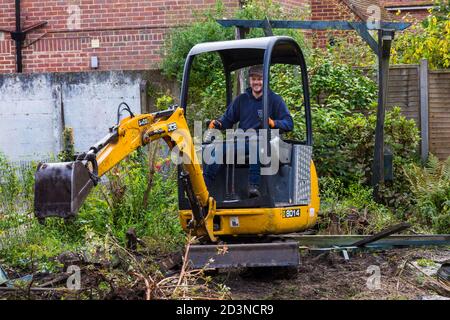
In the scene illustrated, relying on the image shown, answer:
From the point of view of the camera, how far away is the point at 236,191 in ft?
35.0

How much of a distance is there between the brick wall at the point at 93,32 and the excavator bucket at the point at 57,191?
36.3 ft

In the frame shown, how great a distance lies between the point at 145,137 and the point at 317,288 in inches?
89.2

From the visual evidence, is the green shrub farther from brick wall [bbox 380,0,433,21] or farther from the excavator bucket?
brick wall [bbox 380,0,433,21]

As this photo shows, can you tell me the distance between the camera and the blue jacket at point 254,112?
10.6 meters

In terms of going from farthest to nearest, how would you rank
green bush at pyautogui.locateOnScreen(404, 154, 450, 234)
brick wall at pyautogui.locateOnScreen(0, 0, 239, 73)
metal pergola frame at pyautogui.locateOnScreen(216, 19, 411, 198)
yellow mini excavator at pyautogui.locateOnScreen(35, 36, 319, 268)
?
brick wall at pyautogui.locateOnScreen(0, 0, 239, 73) < metal pergola frame at pyautogui.locateOnScreen(216, 19, 411, 198) < green bush at pyautogui.locateOnScreen(404, 154, 450, 234) < yellow mini excavator at pyautogui.locateOnScreen(35, 36, 319, 268)

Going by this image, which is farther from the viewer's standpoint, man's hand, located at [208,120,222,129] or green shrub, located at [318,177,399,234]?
green shrub, located at [318,177,399,234]

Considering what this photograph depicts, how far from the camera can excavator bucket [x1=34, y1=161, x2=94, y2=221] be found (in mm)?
8141

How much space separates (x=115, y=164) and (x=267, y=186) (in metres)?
1.91

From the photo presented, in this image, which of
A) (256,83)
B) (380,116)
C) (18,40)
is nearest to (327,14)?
(18,40)

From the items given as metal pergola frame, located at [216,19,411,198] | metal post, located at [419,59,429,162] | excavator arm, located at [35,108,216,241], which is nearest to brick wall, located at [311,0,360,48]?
metal post, located at [419,59,429,162]

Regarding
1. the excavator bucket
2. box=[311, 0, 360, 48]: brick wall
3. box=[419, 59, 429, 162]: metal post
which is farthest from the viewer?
box=[311, 0, 360, 48]: brick wall

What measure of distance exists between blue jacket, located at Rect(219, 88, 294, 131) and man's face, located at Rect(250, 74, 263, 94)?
0.09 metres

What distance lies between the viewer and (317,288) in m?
9.59

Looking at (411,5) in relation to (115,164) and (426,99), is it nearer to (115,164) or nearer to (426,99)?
(426,99)
